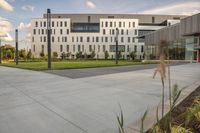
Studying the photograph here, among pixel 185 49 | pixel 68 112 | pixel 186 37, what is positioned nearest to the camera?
pixel 68 112

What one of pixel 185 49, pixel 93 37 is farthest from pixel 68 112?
pixel 93 37

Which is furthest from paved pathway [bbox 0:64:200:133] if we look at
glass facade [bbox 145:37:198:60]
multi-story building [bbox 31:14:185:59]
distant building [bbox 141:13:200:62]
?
multi-story building [bbox 31:14:185:59]

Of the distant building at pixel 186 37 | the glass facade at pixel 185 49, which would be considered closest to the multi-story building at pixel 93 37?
the distant building at pixel 186 37

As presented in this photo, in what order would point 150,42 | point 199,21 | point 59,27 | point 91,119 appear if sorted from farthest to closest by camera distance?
point 59,27 → point 150,42 → point 199,21 → point 91,119

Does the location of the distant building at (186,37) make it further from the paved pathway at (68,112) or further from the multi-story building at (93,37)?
the multi-story building at (93,37)

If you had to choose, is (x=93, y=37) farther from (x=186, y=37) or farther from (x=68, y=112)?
(x=68, y=112)

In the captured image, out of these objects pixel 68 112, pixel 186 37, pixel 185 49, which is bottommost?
pixel 68 112

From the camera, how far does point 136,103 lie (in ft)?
19.1

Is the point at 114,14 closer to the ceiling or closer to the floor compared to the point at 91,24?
closer to the ceiling

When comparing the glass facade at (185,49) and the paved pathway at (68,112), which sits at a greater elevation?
the glass facade at (185,49)

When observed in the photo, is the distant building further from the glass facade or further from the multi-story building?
the multi-story building

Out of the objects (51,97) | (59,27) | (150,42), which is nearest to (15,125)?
(51,97)

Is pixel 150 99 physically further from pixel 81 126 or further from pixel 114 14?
pixel 114 14

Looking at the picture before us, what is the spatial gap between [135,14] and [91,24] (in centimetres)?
2515
